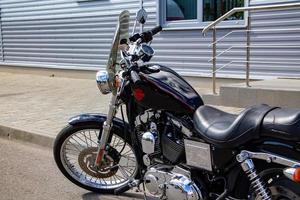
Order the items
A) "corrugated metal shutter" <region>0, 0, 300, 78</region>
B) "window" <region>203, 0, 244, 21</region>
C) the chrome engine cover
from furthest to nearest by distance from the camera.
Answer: "window" <region>203, 0, 244, 21</region> → "corrugated metal shutter" <region>0, 0, 300, 78</region> → the chrome engine cover

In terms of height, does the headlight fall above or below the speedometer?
below

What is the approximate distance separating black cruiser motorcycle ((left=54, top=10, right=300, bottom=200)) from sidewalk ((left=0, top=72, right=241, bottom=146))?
82.7 inches

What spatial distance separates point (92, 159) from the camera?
15.8 feet

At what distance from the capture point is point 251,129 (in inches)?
131

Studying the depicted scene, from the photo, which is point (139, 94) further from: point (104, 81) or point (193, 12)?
point (193, 12)

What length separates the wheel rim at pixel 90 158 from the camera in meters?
4.68

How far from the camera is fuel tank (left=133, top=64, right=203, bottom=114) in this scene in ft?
12.8

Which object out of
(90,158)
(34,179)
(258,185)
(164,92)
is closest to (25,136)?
(34,179)

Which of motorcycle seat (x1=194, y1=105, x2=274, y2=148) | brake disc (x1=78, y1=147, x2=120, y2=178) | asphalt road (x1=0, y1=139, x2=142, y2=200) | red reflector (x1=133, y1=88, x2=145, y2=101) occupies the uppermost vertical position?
red reflector (x1=133, y1=88, x2=145, y2=101)

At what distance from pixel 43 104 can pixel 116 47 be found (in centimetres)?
519

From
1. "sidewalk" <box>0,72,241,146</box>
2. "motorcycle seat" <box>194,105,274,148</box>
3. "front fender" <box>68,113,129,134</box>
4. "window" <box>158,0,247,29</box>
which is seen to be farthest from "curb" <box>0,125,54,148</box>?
"window" <box>158,0,247,29</box>

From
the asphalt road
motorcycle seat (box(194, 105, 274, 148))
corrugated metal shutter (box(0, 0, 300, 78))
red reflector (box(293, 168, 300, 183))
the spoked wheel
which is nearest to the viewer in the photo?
red reflector (box(293, 168, 300, 183))

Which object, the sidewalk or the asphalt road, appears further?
the sidewalk

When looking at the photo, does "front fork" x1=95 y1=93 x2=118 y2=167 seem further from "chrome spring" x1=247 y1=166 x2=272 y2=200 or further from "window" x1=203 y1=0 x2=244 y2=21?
"window" x1=203 y1=0 x2=244 y2=21
